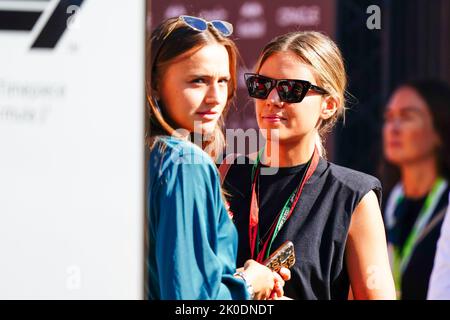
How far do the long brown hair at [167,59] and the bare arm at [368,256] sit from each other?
0.53 m

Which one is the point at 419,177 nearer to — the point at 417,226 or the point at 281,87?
the point at 417,226

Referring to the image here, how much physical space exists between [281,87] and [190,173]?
1.46 ft

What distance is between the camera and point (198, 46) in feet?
10.9

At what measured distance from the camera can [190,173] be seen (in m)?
3.20

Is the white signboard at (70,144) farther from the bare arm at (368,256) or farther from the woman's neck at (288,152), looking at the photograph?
the bare arm at (368,256)

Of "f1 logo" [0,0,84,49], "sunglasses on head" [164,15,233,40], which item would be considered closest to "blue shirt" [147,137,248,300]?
"sunglasses on head" [164,15,233,40]

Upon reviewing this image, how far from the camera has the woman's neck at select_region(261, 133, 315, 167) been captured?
3.38 metres

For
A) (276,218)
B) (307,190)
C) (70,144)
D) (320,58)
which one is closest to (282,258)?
(276,218)

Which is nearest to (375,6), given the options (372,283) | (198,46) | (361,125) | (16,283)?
(361,125)

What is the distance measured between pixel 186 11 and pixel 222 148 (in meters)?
0.49

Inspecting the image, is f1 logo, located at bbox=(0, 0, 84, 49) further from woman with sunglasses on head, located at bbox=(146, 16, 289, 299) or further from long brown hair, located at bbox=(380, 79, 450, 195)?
long brown hair, located at bbox=(380, 79, 450, 195)

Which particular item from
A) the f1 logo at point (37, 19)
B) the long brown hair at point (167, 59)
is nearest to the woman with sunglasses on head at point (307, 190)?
the long brown hair at point (167, 59)

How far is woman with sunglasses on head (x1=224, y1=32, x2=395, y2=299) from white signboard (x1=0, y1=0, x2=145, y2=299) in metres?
0.40
